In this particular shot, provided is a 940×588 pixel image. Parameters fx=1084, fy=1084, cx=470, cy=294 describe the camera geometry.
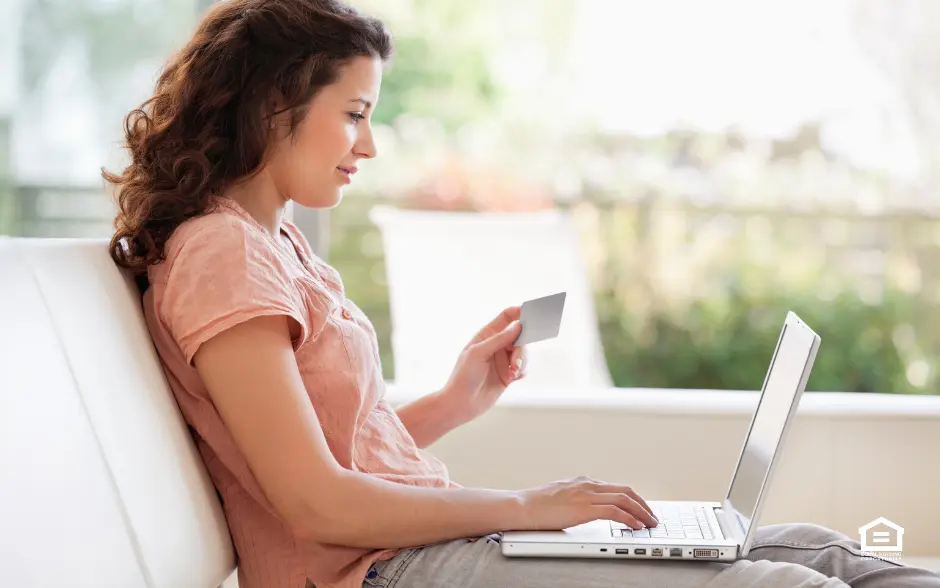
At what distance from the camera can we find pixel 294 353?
4.24 ft

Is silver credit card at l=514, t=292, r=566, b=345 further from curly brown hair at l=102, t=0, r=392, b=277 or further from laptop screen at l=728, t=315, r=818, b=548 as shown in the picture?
curly brown hair at l=102, t=0, r=392, b=277

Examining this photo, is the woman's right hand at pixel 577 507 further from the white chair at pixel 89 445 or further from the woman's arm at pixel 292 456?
the white chair at pixel 89 445

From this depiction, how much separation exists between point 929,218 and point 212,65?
488cm

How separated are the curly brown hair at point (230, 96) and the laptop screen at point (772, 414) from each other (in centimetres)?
68

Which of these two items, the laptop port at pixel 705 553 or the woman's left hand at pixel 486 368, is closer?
the laptop port at pixel 705 553

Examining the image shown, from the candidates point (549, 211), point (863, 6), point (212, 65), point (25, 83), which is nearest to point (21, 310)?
point (212, 65)

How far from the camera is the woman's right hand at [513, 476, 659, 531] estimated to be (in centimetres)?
125

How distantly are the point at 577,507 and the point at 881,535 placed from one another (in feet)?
3.46

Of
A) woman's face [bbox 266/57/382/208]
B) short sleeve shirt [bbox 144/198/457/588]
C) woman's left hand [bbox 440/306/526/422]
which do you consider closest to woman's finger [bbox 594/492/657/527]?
short sleeve shirt [bbox 144/198/457/588]

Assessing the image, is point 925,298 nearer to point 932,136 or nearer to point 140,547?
point 932,136

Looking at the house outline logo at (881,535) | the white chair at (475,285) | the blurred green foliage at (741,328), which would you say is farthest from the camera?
the blurred green foliage at (741,328)

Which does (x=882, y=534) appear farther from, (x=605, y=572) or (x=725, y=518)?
(x=605, y=572)

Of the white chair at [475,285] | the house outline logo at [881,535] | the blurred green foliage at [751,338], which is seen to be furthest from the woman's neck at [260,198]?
the blurred green foliage at [751,338]

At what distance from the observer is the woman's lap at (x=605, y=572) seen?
1174 mm
